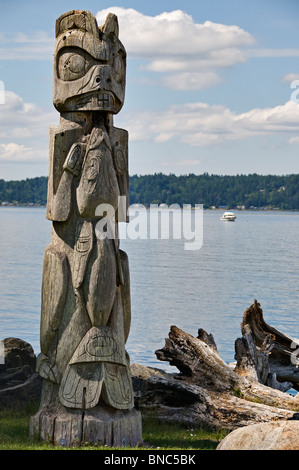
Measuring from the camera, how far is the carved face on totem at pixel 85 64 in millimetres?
10055

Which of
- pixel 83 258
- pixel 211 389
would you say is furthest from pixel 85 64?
pixel 211 389

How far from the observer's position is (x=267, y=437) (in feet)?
Result: 27.7

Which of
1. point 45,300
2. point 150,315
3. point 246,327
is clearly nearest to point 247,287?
point 150,315

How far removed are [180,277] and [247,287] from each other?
4.14 metres

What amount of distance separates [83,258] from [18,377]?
140 inches

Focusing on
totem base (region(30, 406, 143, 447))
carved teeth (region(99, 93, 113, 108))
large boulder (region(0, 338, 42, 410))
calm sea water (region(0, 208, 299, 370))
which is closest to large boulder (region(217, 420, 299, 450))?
totem base (region(30, 406, 143, 447))

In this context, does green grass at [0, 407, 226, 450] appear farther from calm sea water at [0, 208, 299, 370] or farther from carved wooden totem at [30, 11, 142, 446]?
calm sea water at [0, 208, 299, 370]

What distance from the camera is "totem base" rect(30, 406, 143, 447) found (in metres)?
9.70

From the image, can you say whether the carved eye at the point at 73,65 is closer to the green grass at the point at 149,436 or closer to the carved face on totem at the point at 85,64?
the carved face on totem at the point at 85,64

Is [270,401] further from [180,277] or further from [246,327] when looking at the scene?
[180,277]

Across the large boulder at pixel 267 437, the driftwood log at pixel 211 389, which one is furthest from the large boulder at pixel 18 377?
the large boulder at pixel 267 437

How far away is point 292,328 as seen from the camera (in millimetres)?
22000

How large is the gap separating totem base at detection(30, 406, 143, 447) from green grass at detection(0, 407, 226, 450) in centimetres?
11

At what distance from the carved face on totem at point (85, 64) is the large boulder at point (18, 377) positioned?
4.47 m
